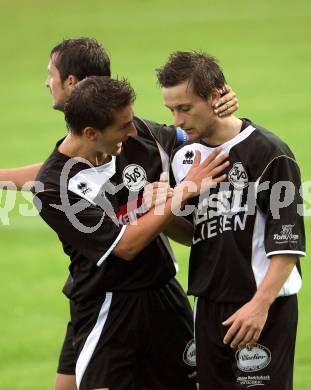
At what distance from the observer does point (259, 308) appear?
4.30 meters

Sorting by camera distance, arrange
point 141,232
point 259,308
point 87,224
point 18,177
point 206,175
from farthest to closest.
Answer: point 18,177, point 87,224, point 141,232, point 206,175, point 259,308

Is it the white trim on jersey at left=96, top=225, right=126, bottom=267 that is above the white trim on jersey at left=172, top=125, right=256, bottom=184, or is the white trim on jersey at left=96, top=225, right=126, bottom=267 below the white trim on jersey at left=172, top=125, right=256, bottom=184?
below

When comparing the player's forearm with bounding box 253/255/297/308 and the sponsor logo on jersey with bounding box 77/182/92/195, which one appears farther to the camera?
the sponsor logo on jersey with bounding box 77/182/92/195

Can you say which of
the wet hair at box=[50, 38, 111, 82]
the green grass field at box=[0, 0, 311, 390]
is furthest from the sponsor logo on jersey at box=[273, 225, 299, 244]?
the green grass field at box=[0, 0, 311, 390]

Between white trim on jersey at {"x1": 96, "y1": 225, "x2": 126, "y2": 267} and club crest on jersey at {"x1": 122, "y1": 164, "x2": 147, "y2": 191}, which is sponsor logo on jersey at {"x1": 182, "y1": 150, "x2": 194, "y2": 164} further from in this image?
white trim on jersey at {"x1": 96, "y1": 225, "x2": 126, "y2": 267}

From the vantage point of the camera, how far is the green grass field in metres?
7.38

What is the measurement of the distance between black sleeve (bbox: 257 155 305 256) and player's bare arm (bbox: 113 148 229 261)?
0.61 ft

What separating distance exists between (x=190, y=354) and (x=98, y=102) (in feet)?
3.84

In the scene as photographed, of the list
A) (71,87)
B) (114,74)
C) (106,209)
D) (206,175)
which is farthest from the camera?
(114,74)

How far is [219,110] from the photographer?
4480 mm

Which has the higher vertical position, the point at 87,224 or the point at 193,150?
the point at 193,150

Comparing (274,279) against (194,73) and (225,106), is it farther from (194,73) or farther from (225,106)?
(194,73)

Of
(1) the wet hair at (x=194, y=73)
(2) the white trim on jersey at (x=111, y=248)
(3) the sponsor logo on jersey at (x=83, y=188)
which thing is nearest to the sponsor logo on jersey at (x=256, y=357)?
(2) the white trim on jersey at (x=111, y=248)

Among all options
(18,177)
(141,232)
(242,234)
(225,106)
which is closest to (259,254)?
(242,234)
